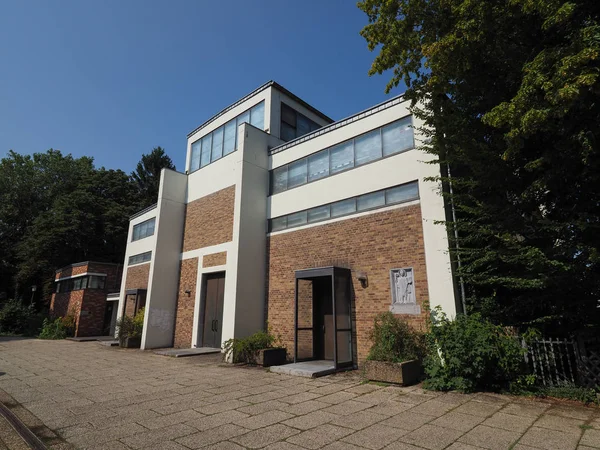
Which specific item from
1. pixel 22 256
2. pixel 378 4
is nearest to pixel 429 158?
pixel 378 4

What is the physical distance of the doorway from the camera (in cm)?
951

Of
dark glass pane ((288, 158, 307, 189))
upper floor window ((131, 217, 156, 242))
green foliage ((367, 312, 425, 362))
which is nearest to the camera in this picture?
green foliage ((367, 312, 425, 362))

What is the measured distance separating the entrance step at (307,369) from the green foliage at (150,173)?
30213 mm

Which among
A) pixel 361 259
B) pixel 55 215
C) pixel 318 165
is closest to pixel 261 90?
pixel 318 165

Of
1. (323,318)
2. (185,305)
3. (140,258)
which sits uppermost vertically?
(140,258)

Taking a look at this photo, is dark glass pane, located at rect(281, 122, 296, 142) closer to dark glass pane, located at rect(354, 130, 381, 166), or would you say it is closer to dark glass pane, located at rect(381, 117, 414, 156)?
dark glass pane, located at rect(354, 130, 381, 166)

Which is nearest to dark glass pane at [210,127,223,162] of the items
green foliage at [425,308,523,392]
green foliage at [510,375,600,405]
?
green foliage at [425,308,523,392]

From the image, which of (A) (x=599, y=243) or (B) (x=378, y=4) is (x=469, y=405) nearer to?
(A) (x=599, y=243)

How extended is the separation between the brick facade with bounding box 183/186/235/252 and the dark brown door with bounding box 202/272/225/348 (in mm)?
1565

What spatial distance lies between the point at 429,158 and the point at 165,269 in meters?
11.8

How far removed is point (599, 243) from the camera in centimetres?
585

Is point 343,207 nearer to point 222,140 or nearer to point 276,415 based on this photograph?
point 276,415

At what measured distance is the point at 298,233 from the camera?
461 inches

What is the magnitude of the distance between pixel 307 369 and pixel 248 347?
2191 millimetres
